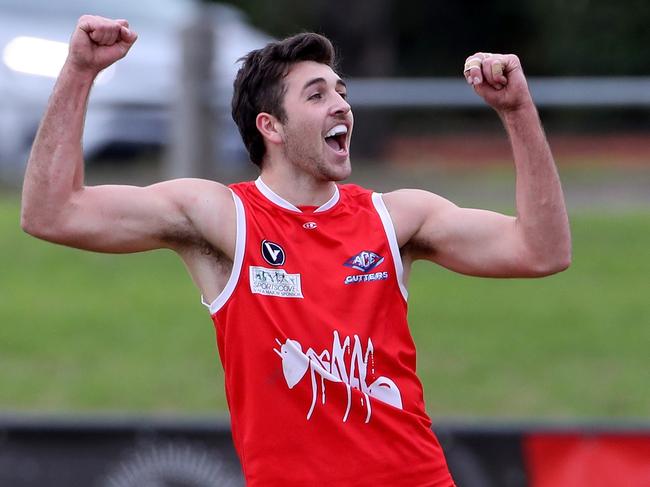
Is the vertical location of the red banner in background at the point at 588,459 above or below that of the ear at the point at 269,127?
below

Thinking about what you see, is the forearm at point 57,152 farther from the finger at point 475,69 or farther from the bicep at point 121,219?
the finger at point 475,69

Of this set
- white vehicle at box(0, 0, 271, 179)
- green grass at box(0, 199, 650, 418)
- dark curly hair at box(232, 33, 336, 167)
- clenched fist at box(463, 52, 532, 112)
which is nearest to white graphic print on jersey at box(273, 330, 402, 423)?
dark curly hair at box(232, 33, 336, 167)

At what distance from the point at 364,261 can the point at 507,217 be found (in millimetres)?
470

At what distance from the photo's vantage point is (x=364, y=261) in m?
4.01

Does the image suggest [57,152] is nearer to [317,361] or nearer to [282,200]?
[282,200]

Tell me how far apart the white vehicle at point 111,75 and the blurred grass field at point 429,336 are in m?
1.29

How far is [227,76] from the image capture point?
36.6 ft

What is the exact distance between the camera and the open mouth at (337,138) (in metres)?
4.08

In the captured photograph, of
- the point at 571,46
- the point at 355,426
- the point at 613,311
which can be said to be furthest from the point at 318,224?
the point at 571,46

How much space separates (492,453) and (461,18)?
61.0 feet

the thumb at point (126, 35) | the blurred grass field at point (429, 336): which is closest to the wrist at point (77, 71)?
the thumb at point (126, 35)

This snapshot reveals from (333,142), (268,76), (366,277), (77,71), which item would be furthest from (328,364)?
(77,71)

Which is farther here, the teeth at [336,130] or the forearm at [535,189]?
the teeth at [336,130]

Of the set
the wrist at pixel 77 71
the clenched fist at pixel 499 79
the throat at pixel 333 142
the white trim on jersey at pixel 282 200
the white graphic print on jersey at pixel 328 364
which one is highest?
the wrist at pixel 77 71
